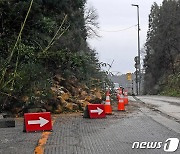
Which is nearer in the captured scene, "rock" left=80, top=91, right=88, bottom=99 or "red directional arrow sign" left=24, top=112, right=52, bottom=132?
"red directional arrow sign" left=24, top=112, right=52, bottom=132

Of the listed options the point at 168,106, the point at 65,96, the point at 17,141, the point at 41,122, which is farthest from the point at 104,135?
the point at 168,106

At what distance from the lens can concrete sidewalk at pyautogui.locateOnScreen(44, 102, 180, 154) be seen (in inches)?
288

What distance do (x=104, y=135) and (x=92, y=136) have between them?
0.31m

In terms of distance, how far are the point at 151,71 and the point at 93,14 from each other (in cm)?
1216

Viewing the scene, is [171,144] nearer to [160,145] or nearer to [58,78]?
[160,145]

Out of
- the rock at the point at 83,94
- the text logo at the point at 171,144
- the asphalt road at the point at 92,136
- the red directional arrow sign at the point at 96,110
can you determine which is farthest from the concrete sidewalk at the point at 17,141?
the rock at the point at 83,94

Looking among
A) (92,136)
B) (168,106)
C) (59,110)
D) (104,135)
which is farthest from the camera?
(168,106)

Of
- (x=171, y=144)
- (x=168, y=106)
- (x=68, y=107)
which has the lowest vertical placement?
(x=171, y=144)

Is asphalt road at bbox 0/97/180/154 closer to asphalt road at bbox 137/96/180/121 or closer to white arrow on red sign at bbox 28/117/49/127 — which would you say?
white arrow on red sign at bbox 28/117/49/127

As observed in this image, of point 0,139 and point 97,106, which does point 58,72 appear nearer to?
point 97,106

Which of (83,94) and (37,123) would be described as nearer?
(37,123)

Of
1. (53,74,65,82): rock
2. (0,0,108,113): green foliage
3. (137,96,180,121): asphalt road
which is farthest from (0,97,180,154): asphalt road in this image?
(53,74,65,82): rock

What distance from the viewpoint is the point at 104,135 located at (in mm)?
9062

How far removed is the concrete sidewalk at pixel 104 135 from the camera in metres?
7.31
